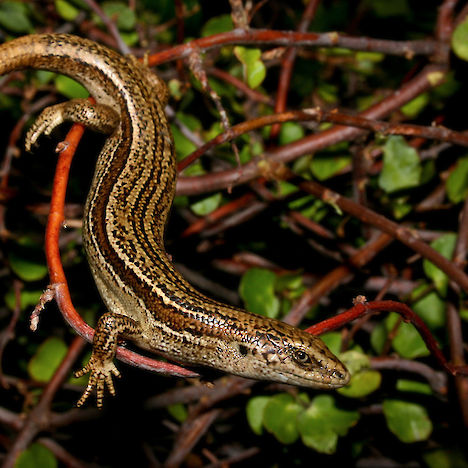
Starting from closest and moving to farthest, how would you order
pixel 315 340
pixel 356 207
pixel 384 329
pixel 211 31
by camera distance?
pixel 315 340 → pixel 356 207 → pixel 384 329 → pixel 211 31

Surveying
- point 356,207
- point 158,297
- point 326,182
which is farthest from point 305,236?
point 158,297

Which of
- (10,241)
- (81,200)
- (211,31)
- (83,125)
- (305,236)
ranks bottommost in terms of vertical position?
(10,241)

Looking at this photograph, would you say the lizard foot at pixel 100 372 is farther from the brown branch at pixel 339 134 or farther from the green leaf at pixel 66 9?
the green leaf at pixel 66 9

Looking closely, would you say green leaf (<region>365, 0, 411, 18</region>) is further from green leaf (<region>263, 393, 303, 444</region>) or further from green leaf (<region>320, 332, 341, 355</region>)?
green leaf (<region>263, 393, 303, 444</region>)

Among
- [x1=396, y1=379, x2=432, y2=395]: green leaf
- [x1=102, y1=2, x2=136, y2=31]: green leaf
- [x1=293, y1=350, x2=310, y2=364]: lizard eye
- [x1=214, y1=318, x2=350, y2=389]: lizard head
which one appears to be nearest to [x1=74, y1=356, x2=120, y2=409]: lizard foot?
[x1=214, y1=318, x2=350, y2=389]: lizard head

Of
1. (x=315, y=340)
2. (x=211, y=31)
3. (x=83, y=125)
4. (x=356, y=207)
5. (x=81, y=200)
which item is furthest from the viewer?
(x=81, y=200)

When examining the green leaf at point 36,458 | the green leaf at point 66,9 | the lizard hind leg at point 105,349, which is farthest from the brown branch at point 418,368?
the green leaf at point 66,9

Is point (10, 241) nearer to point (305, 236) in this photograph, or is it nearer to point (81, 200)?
point (81, 200)
